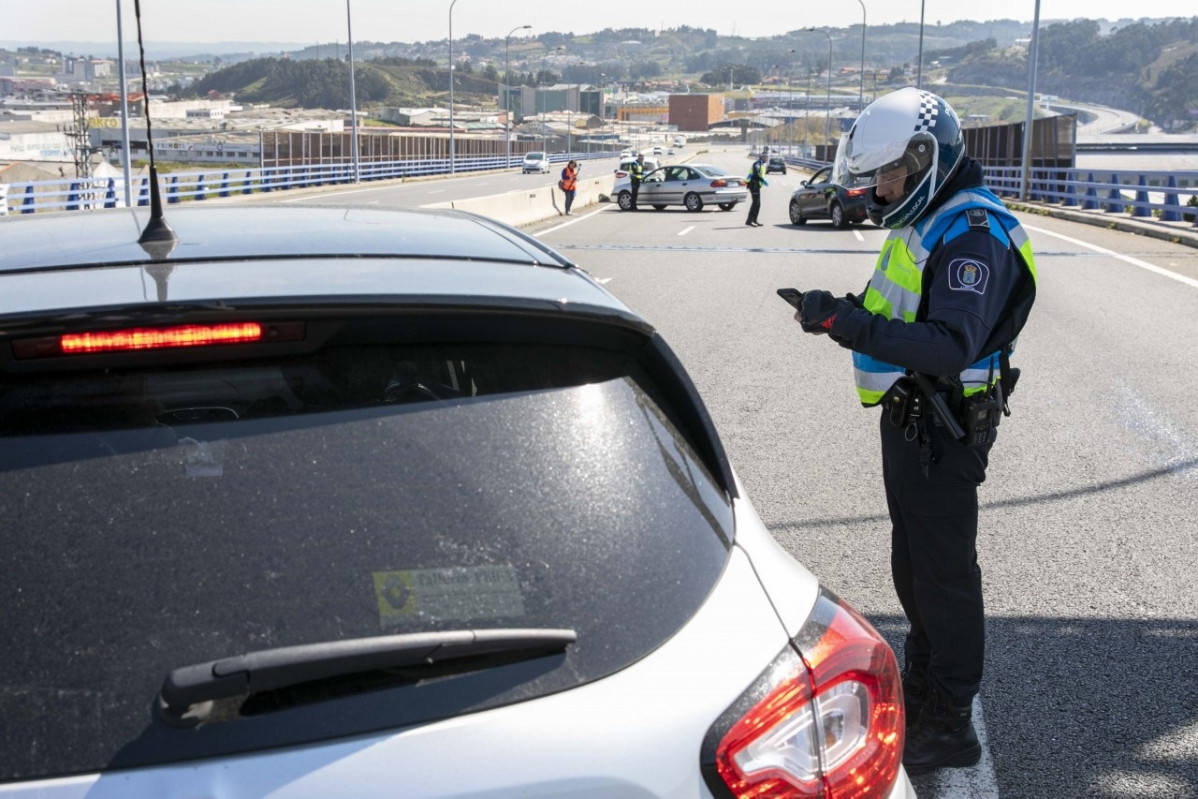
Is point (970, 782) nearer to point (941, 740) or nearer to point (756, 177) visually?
point (941, 740)

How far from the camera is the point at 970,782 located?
3.69 meters

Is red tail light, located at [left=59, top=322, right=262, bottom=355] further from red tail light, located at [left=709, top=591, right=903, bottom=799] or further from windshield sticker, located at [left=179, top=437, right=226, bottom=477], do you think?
red tail light, located at [left=709, top=591, right=903, bottom=799]

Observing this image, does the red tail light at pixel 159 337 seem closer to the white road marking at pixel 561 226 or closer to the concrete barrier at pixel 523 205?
the white road marking at pixel 561 226

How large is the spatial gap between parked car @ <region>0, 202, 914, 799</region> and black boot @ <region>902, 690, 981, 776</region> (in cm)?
179

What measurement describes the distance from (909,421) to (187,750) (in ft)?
8.14

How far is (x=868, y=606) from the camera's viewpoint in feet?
16.4

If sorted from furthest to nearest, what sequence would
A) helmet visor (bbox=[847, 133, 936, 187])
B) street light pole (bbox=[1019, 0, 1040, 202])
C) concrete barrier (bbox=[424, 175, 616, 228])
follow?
street light pole (bbox=[1019, 0, 1040, 202]) → concrete barrier (bbox=[424, 175, 616, 228]) → helmet visor (bbox=[847, 133, 936, 187])

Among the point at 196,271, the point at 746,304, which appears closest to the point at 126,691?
the point at 196,271

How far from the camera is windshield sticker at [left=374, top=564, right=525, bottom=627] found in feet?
5.63

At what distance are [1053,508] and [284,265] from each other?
5280 mm

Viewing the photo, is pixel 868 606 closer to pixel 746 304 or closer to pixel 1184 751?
pixel 1184 751

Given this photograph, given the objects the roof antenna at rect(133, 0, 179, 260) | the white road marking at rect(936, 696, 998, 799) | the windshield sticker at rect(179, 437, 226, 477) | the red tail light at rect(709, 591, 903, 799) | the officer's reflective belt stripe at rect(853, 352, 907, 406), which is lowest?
the white road marking at rect(936, 696, 998, 799)

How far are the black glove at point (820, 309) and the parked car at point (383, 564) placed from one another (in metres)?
1.46

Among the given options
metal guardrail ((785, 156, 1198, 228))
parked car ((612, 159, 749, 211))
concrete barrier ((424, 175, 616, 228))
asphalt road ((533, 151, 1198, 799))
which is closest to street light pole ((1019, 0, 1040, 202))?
metal guardrail ((785, 156, 1198, 228))
